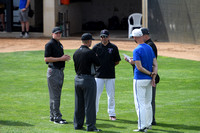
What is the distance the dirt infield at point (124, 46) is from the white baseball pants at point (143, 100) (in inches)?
402

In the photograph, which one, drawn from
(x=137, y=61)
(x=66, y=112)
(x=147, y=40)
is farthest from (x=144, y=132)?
(x=66, y=112)

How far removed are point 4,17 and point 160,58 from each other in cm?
1136

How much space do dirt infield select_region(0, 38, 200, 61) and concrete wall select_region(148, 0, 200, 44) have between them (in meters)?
0.57

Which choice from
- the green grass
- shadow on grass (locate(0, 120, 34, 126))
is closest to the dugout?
the green grass

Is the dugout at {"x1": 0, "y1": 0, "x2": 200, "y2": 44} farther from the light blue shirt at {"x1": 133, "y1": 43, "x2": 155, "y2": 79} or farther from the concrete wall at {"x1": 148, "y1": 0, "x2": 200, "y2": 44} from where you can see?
the light blue shirt at {"x1": 133, "y1": 43, "x2": 155, "y2": 79}

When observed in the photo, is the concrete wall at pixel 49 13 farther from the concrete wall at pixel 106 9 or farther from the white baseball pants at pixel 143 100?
the white baseball pants at pixel 143 100

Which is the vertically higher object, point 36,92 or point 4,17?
point 4,17

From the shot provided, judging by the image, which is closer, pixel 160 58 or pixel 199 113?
pixel 199 113

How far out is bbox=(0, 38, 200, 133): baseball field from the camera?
28.6 ft

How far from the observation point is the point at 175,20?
2162 cm

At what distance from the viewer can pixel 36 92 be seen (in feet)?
40.2

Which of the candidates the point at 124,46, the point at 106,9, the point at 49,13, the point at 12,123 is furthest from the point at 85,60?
the point at 106,9

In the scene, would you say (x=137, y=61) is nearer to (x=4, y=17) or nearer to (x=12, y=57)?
(x=12, y=57)

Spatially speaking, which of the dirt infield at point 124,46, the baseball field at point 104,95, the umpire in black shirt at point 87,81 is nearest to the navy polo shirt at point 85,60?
the umpire in black shirt at point 87,81
